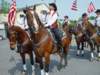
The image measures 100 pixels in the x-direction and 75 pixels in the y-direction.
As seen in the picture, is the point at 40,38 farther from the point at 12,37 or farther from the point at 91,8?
the point at 91,8

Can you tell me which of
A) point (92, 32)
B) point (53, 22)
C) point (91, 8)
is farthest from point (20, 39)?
point (91, 8)

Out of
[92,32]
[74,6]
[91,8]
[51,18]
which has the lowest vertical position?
[92,32]

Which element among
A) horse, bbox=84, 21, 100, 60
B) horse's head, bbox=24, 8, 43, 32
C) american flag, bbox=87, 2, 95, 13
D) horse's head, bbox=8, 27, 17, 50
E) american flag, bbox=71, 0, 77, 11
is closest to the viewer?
horse's head, bbox=24, 8, 43, 32

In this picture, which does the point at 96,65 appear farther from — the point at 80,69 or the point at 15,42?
the point at 15,42

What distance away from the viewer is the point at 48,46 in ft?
34.7

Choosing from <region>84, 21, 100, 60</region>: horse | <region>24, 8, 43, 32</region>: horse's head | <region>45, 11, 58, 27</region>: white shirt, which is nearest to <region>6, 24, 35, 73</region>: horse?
<region>45, 11, 58, 27</region>: white shirt

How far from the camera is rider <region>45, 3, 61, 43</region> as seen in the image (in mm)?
11055

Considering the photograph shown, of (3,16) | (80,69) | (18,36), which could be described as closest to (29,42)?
(18,36)

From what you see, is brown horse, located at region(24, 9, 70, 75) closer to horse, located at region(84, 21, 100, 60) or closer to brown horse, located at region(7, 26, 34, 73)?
brown horse, located at region(7, 26, 34, 73)

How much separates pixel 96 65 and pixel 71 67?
135 centimetres

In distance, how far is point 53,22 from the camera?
37.2 ft

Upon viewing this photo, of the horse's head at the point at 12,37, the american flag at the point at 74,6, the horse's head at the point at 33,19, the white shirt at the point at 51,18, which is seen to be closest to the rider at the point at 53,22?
the white shirt at the point at 51,18

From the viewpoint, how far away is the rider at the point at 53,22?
11055 mm

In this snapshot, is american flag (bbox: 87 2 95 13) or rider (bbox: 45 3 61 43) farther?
american flag (bbox: 87 2 95 13)
